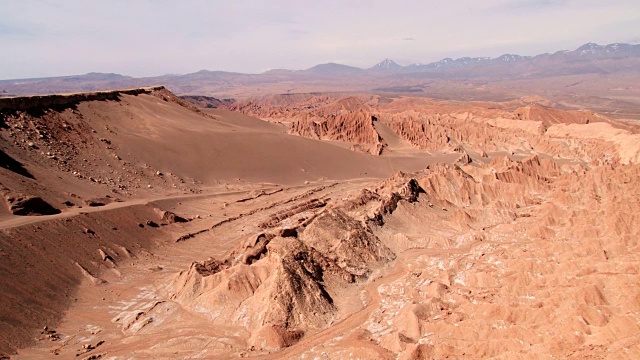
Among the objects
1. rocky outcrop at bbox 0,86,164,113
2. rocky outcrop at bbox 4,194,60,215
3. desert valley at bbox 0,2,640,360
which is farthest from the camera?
rocky outcrop at bbox 0,86,164,113

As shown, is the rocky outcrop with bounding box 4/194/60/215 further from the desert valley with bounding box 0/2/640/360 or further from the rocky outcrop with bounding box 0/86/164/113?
the rocky outcrop with bounding box 0/86/164/113

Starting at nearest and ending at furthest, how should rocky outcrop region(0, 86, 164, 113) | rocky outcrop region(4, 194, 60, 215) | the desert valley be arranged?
the desert valley → rocky outcrop region(4, 194, 60, 215) → rocky outcrop region(0, 86, 164, 113)

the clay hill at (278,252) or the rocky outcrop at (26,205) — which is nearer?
the clay hill at (278,252)

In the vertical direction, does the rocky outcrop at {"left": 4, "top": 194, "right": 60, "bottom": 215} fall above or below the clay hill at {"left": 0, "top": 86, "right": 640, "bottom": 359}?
above

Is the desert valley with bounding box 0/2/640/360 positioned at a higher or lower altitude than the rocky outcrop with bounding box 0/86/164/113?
lower

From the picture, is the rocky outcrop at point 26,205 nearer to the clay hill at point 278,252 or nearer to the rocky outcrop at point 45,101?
the clay hill at point 278,252

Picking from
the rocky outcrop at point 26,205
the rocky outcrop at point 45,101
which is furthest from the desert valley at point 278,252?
the rocky outcrop at point 45,101

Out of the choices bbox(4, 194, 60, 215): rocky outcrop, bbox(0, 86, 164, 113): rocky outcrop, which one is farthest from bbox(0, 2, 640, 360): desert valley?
Answer: bbox(0, 86, 164, 113): rocky outcrop

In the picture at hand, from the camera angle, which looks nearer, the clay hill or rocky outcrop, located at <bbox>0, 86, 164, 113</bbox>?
the clay hill

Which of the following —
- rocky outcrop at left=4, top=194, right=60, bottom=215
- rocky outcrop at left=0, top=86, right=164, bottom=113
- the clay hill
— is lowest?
the clay hill
